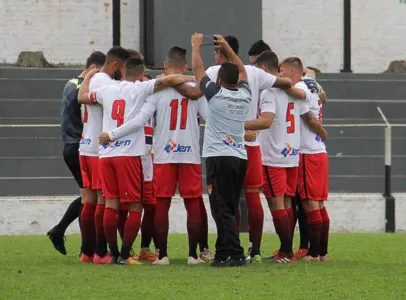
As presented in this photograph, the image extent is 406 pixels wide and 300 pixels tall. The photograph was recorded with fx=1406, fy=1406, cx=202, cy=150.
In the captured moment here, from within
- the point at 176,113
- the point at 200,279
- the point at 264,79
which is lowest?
the point at 200,279

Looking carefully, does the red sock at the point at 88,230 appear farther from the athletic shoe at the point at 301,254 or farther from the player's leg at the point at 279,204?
the athletic shoe at the point at 301,254

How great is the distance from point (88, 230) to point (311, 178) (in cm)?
224

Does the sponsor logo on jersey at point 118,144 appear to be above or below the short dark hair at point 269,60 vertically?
below

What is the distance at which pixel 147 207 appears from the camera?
13.8m

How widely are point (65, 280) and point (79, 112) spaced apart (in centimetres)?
281

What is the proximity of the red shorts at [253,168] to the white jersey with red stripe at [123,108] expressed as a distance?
0.99 m

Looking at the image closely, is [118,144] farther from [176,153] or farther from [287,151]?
[287,151]

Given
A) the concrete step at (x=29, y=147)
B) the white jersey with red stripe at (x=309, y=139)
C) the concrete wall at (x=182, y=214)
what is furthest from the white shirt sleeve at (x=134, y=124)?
the concrete step at (x=29, y=147)

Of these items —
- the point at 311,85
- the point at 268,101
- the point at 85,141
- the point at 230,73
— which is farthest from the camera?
the point at 311,85

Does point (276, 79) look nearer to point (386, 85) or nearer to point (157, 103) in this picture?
point (157, 103)

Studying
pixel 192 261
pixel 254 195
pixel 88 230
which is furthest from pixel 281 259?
pixel 88 230

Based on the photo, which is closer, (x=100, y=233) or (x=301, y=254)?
(x=100, y=233)

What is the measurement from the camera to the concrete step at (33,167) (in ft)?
64.2

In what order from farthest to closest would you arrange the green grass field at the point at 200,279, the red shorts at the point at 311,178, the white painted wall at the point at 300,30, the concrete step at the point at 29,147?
the white painted wall at the point at 300,30 → the concrete step at the point at 29,147 → the red shorts at the point at 311,178 → the green grass field at the point at 200,279
